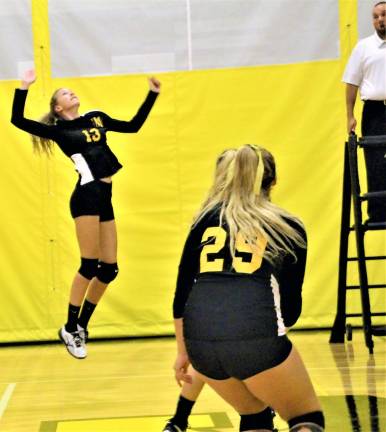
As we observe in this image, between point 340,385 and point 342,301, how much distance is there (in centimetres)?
183

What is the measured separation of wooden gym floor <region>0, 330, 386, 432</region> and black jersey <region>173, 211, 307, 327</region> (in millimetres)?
1784

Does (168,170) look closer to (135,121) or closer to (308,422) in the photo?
(135,121)

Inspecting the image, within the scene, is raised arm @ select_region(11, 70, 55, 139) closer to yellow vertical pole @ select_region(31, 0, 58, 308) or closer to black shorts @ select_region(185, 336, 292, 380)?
yellow vertical pole @ select_region(31, 0, 58, 308)

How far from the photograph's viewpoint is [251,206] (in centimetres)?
344

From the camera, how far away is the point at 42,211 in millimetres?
8812

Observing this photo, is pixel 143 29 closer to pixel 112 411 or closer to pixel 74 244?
pixel 74 244

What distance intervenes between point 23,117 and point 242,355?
3.48 meters

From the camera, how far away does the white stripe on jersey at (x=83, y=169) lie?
6629mm

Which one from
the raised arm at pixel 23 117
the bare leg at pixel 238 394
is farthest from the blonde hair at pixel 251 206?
the raised arm at pixel 23 117

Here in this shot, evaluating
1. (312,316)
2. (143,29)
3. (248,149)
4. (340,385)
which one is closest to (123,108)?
(143,29)

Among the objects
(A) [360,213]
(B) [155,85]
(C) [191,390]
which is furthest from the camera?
(A) [360,213]

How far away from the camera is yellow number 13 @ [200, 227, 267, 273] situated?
336 cm

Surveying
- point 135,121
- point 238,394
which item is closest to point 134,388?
point 135,121

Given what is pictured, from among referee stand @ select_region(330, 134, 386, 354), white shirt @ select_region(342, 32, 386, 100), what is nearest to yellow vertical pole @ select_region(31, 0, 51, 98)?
white shirt @ select_region(342, 32, 386, 100)
